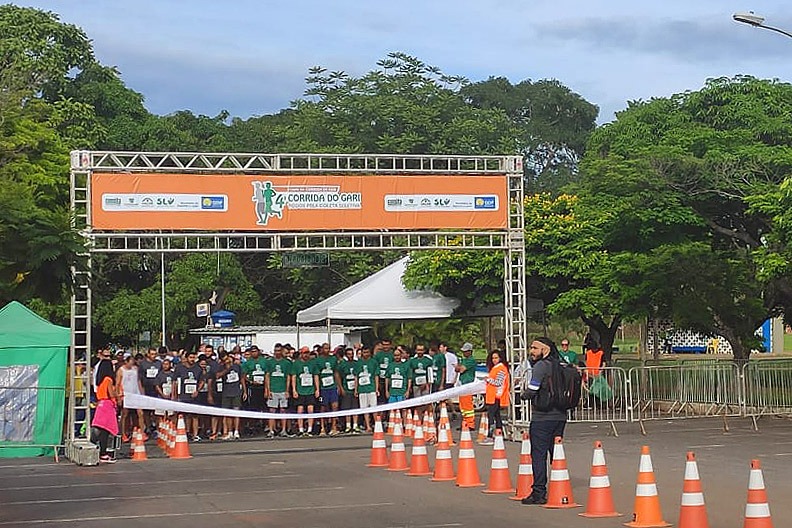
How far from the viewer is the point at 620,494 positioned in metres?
14.5

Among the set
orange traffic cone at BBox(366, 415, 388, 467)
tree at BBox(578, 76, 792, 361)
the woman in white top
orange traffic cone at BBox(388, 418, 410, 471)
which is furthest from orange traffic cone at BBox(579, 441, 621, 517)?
tree at BBox(578, 76, 792, 361)

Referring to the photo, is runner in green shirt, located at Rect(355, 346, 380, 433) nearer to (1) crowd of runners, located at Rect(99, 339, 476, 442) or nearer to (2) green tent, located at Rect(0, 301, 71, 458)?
(1) crowd of runners, located at Rect(99, 339, 476, 442)

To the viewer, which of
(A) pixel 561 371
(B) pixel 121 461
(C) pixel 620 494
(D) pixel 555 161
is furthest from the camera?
(D) pixel 555 161

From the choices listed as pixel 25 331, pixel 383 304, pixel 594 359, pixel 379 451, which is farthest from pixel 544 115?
pixel 379 451

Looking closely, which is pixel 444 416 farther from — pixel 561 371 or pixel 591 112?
pixel 591 112

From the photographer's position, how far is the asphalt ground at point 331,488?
12891 millimetres

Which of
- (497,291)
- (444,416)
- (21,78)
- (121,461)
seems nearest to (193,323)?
(21,78)

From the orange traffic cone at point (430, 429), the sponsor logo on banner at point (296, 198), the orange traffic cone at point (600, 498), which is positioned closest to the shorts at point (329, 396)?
the orange traffic cone at point (430, 429)

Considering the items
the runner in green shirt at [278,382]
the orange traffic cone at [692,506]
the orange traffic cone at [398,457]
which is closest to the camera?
the orange traffic cone at [692,506]

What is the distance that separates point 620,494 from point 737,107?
20.6 meters

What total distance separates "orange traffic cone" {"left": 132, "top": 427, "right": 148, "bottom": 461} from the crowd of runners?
2.11m

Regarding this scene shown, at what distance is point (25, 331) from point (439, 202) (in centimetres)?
786

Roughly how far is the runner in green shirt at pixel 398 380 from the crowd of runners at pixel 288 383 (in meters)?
0.02

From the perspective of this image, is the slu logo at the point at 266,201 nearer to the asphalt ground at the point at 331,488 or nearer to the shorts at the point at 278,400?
the shorts at the point at 278,400
